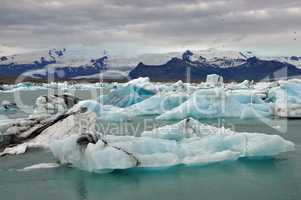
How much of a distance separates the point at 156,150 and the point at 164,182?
3.23 feet

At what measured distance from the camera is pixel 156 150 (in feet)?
26.5

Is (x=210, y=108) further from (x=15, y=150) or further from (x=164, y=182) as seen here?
(x=164, y=182)

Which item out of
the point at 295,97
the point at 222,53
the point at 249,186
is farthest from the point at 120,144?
the point at 222,53

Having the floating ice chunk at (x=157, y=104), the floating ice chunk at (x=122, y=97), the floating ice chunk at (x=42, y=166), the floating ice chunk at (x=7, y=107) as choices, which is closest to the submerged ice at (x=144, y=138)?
the floating ice chunk at (x=42, y=166)

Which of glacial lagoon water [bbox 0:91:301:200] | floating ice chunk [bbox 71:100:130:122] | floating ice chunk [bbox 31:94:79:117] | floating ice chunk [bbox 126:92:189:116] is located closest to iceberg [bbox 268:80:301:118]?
floating ice chunk [bbox 126:92:189:116]

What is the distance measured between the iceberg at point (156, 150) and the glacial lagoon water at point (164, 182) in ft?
0.46

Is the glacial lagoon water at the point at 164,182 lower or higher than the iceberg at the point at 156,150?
lower

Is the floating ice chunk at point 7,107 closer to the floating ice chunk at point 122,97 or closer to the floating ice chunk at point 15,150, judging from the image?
the floating ice chunk at point 122,97

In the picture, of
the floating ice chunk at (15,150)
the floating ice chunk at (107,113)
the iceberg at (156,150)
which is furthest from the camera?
the floating ice chunk at (107,113)

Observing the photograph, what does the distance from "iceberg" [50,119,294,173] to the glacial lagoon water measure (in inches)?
5.5

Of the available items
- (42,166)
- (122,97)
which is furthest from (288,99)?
(42,166)

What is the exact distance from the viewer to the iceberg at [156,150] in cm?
750

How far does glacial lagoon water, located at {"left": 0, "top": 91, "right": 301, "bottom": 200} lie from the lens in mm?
6570

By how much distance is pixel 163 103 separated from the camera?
57.9 feet
